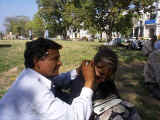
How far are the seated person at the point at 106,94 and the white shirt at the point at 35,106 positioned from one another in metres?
0.51

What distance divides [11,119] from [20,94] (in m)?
0.19

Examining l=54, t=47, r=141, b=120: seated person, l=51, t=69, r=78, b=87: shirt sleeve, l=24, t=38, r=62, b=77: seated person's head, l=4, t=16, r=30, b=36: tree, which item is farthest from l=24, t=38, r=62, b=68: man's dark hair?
l=4, t=16, r=30, b=36: tree

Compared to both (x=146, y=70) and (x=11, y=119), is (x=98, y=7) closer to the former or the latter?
(x=146, y=70)

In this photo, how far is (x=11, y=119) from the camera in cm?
129

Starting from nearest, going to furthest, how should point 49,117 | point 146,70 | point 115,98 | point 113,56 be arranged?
point 49,117 → point 115,98 → point 113,56 → point 146,70

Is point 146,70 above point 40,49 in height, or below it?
below

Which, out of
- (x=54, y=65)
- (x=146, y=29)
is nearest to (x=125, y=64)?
(x=54, y=65)

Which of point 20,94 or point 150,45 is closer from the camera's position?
point 20,94

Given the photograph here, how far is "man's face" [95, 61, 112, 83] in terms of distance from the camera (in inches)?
79.0

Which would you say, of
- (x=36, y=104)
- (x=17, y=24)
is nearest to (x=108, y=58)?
(x=36, y=104)

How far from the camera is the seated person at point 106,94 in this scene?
1792 mm

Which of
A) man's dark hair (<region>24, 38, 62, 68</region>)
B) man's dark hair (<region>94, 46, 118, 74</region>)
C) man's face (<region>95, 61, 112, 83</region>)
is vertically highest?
man's dark hair (<region>24, 38, 62, 68</region>)

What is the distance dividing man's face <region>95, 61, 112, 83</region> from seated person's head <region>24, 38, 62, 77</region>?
0.64 meters

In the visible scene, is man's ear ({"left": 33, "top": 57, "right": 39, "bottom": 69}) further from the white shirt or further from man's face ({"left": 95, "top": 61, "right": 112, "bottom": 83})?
man's face ({"left": 95, "top": 61, "right": 112, "bottom": 83})
